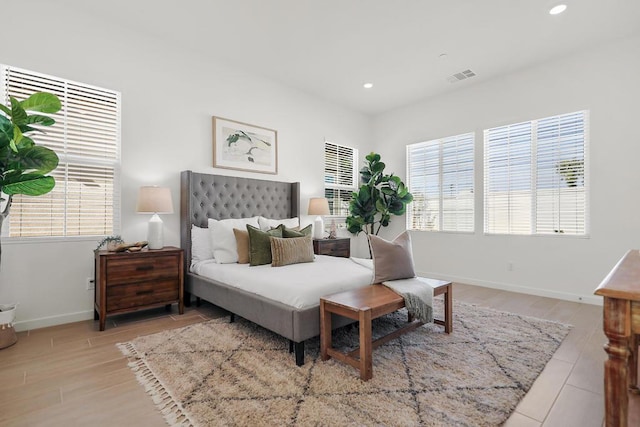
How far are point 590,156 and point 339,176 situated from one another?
3.52 m

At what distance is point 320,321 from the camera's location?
2262mm

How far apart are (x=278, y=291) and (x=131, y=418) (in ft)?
3.67

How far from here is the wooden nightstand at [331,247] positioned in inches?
179

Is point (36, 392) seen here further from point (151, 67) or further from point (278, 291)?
point (151, 67)

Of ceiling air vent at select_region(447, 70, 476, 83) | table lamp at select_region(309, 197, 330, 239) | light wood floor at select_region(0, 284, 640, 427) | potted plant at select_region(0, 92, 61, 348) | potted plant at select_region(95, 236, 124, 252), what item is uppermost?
ceiling air vent at select_region(447, 70, 476, 83)

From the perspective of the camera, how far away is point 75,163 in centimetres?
314

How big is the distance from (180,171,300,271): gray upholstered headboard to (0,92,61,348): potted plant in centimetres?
135

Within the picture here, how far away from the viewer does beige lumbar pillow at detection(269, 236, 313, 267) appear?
3.18m

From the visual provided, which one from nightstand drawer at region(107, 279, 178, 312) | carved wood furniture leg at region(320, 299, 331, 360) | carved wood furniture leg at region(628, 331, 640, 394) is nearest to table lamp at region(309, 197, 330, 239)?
nightstand drawer at region(107, 279, 178, 312)

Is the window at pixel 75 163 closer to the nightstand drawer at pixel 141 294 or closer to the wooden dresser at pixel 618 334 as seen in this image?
the nightstand drawer at pixel 141 294

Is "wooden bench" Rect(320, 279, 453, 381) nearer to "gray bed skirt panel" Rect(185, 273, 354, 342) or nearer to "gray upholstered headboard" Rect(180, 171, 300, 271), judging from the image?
"gray bed skirt panel" Rect(185, 273, 354, 342)

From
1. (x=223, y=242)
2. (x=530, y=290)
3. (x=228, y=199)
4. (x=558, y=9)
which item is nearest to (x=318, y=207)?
(x=228, y=199)

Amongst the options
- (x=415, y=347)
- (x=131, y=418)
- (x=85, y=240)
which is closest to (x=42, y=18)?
(x=85, y=240)

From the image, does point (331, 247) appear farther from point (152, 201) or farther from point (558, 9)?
point (558, 9)
